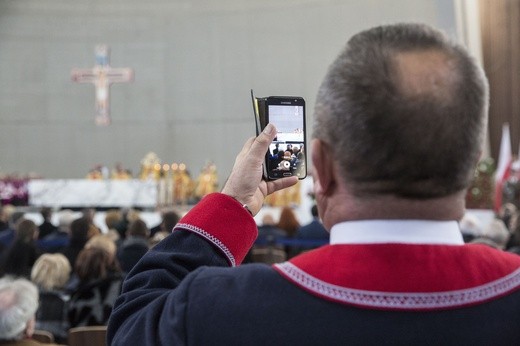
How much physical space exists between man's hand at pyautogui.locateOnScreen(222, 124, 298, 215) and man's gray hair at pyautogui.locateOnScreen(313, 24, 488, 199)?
0.63 feet

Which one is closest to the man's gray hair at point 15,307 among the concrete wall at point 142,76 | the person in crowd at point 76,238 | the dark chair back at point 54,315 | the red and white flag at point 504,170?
the dark chair back at point 54,315

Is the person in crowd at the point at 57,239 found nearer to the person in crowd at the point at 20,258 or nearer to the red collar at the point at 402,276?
the person in crowd at the point at 20,258

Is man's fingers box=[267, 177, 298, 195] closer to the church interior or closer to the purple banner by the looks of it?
the purple banner

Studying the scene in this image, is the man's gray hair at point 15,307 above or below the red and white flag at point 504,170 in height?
above

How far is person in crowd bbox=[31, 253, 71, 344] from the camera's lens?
472 cm

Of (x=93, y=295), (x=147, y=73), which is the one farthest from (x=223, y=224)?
(x=147, y=73)

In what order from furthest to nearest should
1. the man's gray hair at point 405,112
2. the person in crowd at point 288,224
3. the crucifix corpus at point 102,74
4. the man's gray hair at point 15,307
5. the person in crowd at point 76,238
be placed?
the crucifix corpus at point 102,74, the person in crowd at point 288,224, the person in crowd at point 76,238, the man's gray hair at point 15,307, the man's gray hair at point 405,112

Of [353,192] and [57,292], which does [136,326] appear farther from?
[57,292]

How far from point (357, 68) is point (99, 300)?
379 centimetres

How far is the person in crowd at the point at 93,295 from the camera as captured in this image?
4566mm

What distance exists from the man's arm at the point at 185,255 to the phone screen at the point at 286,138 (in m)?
0.05

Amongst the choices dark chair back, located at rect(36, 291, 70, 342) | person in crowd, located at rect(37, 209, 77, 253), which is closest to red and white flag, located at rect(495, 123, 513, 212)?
person in crowd, located at rect(37, 209, 77, 253)

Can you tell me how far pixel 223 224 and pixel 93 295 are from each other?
11.6ft

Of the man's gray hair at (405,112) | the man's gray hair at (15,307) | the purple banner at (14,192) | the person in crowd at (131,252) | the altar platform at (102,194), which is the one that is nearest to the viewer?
the man's gray hair at (405,112)
